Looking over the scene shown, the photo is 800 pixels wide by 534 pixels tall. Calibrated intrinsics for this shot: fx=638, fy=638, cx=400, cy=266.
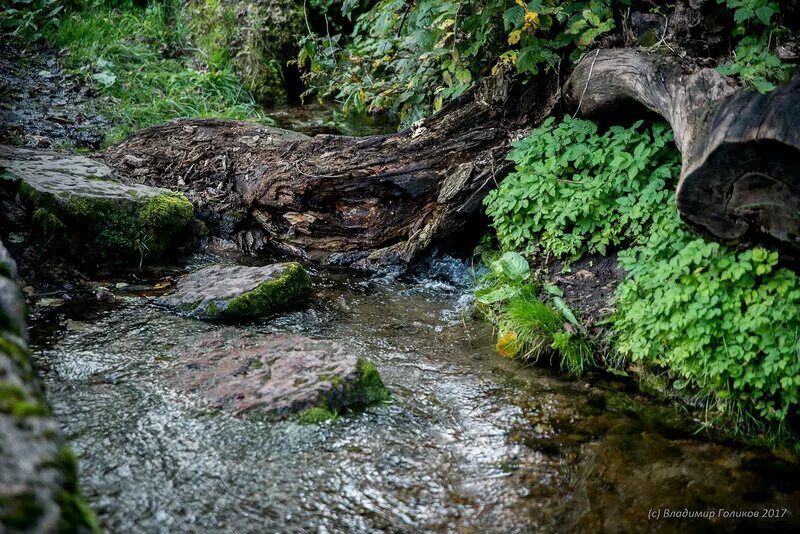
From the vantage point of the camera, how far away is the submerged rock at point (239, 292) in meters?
5.38

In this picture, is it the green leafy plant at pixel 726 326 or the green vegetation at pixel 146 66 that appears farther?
the green vegetation at pixel 146 66

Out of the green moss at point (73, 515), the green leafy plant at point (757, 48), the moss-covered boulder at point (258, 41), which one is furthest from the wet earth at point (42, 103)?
the green leafy plant at point (757, 48)

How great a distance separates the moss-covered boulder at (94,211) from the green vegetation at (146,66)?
86.8 inches

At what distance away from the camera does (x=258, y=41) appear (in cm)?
1067

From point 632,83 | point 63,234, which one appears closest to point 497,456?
point 632,83

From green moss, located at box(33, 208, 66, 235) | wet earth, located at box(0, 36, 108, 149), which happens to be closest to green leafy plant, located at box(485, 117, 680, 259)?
green moss, located at box(33, 208, 66, 235)

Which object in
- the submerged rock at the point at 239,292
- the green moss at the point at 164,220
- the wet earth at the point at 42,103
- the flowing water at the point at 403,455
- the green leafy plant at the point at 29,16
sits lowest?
the flowing water at the point at 403,455

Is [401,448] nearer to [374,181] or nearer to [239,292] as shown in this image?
[239,292]

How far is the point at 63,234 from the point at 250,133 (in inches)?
106

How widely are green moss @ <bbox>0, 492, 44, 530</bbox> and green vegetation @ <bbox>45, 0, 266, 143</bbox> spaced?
25.2ft

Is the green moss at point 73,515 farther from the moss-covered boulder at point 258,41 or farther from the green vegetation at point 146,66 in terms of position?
the moss-covered boulder at point 258,41

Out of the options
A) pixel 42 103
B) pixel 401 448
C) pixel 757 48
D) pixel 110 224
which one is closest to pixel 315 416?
pixel 401 448

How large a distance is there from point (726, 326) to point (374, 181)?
3.74m

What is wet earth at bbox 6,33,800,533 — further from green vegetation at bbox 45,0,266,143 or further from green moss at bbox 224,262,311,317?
green vegetation at bbox 45,0,266,143
